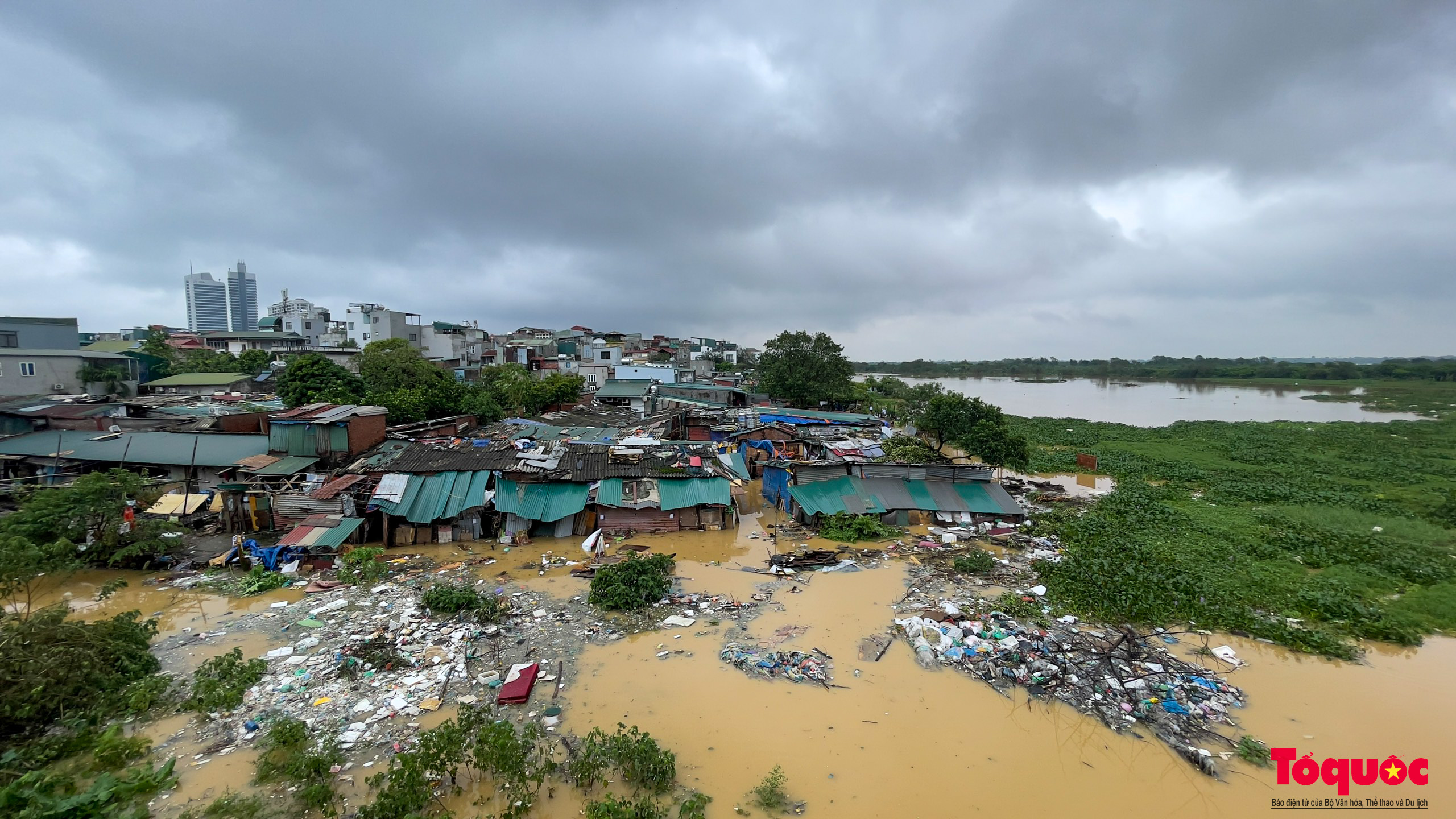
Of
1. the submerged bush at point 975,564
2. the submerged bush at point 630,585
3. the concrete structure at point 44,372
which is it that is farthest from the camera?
the concrete structure at point 44,372

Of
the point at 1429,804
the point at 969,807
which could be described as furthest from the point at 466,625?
the point at 1429,804

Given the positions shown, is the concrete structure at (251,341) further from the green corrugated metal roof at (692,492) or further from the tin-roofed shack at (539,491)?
the green corrugated metal roof at (692,492)

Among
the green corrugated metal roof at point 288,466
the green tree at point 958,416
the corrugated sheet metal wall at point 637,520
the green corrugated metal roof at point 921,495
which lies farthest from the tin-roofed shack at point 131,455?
the green tree at point 958,416

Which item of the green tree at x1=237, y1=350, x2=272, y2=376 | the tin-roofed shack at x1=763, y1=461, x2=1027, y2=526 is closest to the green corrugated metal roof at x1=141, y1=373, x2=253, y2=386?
the green tree at x1=237, y1=350, x2=272, y2=376

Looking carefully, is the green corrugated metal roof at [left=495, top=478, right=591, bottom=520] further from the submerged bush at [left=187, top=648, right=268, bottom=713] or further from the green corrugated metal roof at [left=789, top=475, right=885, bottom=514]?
the submerged bush at [left=187, top=648, right=268, bottom=713]

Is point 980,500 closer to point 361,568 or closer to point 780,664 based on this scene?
point 780,664
